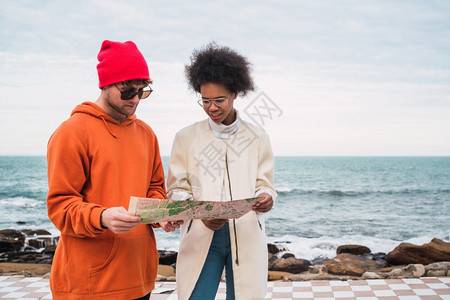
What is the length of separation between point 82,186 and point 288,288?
324cm

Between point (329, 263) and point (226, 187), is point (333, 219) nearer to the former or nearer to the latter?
point (329, 263)

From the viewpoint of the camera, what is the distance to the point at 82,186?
1.82 meters

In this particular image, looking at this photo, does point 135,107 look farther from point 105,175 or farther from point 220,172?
point 220,172

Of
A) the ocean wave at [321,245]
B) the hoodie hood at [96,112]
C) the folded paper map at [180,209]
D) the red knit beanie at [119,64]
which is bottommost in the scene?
the ocean wave at [321,245]

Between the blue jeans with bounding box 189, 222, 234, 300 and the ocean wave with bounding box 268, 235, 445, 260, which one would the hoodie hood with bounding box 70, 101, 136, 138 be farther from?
the ocean wave with bounding box 268, 235, 445, 260

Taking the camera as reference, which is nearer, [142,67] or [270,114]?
[142,67]

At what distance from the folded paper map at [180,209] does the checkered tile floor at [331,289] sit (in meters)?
2.66

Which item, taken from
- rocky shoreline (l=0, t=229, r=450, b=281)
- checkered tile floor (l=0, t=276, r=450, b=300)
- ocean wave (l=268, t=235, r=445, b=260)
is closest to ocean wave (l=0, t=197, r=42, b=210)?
rocky shoreline (l=0, t=229, r=450, b=281)

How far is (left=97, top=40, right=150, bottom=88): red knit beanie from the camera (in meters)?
1.91

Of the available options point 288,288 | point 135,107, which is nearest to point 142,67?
point 135,107

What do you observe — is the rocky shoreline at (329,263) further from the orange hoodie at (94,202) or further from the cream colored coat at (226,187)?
the orange hoodie at (94,202)

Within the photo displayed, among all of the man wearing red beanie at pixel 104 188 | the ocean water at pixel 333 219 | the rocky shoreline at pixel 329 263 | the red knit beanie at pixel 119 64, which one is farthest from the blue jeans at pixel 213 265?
the ocean water at pixel 333 219

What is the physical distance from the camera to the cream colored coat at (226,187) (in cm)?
225

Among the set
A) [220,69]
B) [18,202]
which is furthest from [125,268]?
[18,202]
